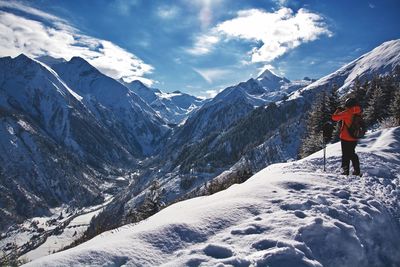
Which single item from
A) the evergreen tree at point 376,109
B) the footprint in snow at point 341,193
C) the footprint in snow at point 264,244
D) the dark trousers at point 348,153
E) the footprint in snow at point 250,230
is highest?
the evergreen tree at point 376,109

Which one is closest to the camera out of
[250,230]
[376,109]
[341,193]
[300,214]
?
[250,230]

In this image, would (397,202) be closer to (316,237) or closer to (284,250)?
(316,237)

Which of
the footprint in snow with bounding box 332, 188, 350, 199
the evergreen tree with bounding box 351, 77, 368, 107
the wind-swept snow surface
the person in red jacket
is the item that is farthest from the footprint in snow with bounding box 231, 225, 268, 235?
the evergreen tree with bounding box 351, 77, 368, 107

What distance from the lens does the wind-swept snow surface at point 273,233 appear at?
28.4 feet

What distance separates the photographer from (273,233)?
9.79 m

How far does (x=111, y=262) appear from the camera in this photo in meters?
8.28

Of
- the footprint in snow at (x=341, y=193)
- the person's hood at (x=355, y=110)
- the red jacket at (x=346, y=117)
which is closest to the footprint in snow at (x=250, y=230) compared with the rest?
the footprint in snow at (x=341, y=193)

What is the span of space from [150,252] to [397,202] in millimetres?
9226

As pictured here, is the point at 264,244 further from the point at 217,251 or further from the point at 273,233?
the point at 217,251

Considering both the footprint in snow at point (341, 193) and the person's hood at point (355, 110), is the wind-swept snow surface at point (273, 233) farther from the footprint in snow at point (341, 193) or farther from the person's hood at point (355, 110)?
the person's hood at point (355, 110)

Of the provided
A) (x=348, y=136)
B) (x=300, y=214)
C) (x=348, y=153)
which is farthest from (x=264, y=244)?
(x=348, y=136)

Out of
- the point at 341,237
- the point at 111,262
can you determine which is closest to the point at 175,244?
the point at 111,262

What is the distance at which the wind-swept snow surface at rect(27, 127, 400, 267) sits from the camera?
865 centimetres

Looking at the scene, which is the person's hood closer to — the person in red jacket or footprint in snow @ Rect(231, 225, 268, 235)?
the person in red jacket
